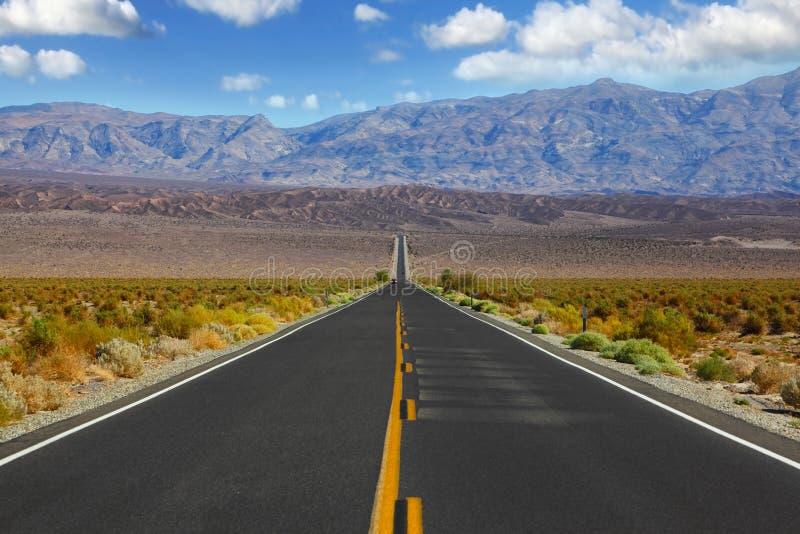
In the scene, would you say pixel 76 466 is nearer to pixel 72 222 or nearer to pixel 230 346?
pixel 230 346

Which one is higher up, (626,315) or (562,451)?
(562,451)

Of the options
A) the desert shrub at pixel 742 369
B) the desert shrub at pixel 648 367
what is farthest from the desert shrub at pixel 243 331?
the desert shrub at pixel 742 369

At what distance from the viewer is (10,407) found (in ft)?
27.1

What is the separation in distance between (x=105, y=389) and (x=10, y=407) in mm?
2459

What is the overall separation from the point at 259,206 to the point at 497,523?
183395 millimetres

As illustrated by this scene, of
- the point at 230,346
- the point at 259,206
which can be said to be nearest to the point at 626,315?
the point at 230,346

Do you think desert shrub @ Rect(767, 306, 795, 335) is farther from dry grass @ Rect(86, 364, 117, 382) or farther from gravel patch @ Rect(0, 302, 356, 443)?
dry grass @ Rect(86, 364, 117, 382)

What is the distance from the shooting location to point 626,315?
27.6 metres

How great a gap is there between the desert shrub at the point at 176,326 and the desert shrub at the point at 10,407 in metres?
8.71

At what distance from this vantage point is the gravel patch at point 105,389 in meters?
8.10

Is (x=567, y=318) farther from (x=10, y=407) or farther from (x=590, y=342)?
(x=10, y=407)

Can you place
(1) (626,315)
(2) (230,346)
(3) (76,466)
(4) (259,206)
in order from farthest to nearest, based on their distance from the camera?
1. (4) (259,206)
2. (1) (626,315)
3. (2) (230,346)
4. (3) (76,466)

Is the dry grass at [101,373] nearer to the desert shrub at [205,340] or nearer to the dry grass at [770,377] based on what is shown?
the desert shrub at [205,340]

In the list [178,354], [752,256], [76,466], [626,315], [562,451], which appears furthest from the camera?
[752,256]
